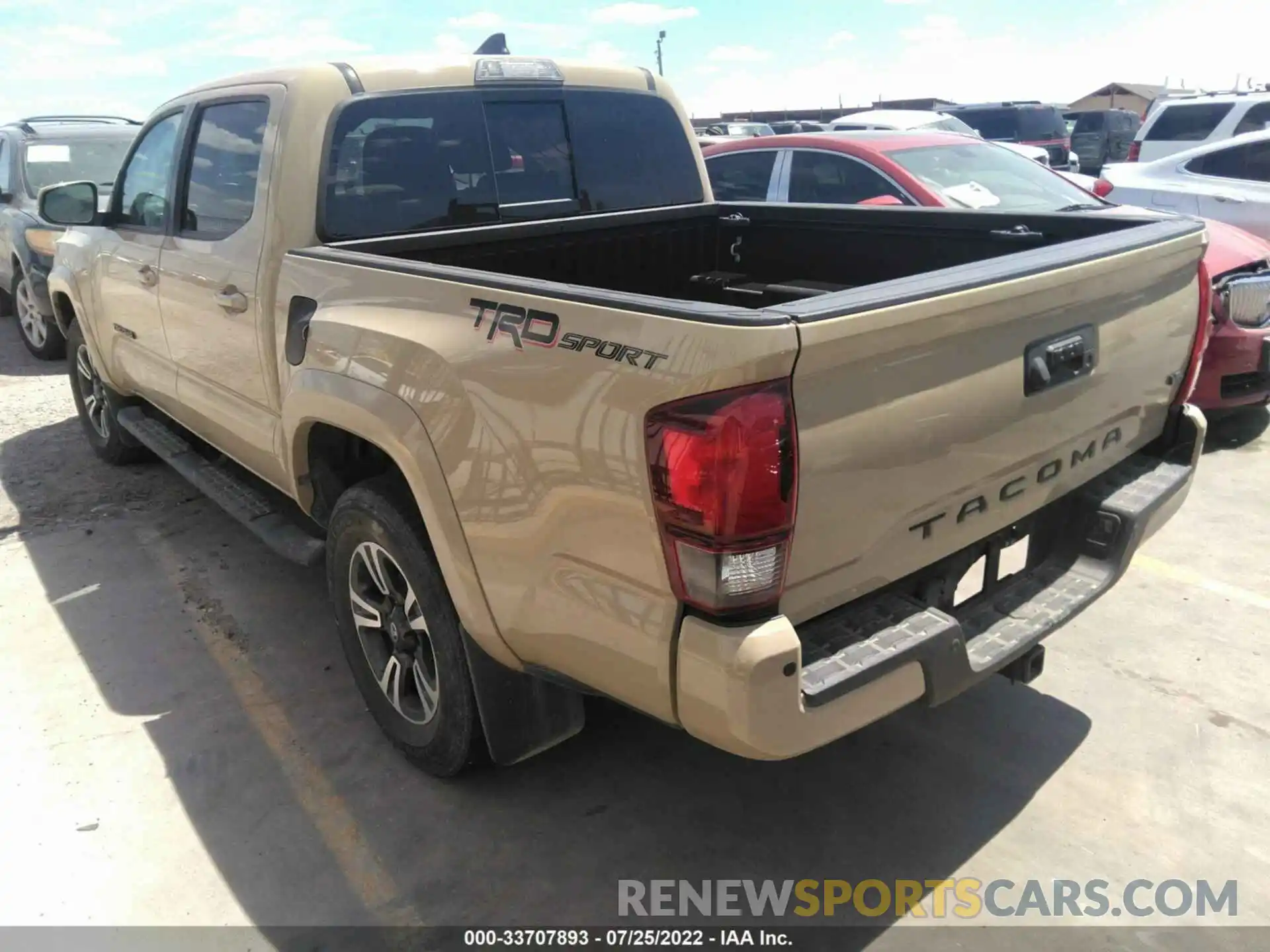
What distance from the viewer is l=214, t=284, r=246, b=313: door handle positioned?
3.43 metres

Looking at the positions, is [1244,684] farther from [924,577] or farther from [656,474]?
[656,474]

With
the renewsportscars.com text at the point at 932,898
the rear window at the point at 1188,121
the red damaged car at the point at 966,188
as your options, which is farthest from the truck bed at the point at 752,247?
the rear window at the point at 1188,121

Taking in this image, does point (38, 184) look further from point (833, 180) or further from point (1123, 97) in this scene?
point (1123, 97)

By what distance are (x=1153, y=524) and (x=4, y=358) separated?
9696mm

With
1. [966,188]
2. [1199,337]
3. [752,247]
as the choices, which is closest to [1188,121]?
[966,188]

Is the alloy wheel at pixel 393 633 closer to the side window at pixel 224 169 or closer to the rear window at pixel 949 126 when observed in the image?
the side window at pixel 224 169

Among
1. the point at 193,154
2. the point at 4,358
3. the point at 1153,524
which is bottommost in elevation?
the point at 4,358

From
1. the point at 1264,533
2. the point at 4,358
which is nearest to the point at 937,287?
the point at 1264,533

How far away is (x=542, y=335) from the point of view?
7.06 feet

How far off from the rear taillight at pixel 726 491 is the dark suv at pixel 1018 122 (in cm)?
1821

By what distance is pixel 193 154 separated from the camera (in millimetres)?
3982

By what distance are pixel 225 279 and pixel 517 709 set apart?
1925mm

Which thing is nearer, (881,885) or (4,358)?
(881,885)

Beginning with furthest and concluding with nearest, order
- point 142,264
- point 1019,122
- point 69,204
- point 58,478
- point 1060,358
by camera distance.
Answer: point 1019,122 → point 58,478 → point 69,204 → point 142,264 → point 1060,358
